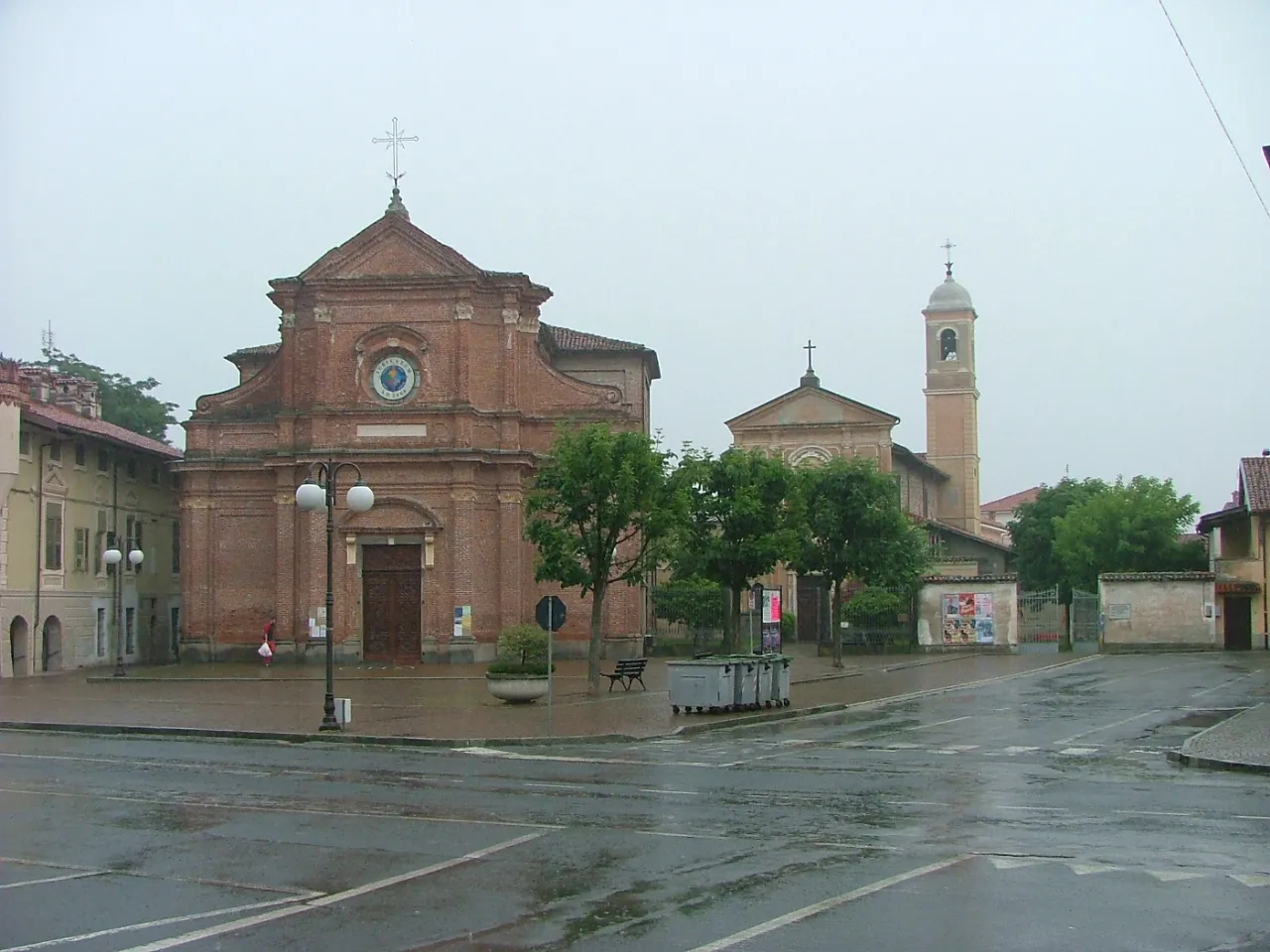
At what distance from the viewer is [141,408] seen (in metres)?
84.8

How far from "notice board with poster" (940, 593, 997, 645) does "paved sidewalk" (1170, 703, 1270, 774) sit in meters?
29.1

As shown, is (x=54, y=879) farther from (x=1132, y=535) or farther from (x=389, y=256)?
(x=1132, y=535)

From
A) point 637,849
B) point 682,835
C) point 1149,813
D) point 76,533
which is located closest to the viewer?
point 637,849

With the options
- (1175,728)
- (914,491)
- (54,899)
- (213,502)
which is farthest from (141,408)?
(54,899)

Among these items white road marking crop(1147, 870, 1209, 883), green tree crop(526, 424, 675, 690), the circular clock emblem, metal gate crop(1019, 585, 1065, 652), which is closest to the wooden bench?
green tree crop(526, 424, 675, 690)

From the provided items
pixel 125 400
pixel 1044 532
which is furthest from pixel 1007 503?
pixel 125 400

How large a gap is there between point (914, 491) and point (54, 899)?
6818 centimetres

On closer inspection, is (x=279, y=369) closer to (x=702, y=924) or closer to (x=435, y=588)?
(x=435, y=588)

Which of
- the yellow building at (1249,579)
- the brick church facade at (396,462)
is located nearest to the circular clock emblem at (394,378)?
the brick church facade at (396,462)

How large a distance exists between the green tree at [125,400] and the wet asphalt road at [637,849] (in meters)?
66.2

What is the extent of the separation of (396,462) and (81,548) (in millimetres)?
11927

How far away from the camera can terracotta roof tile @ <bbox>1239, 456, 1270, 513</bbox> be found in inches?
2108

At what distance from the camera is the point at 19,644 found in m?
43.3

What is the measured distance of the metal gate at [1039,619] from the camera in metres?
54.7
